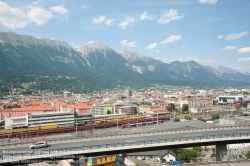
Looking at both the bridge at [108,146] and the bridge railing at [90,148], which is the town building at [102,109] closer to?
the bridge at [108,146]

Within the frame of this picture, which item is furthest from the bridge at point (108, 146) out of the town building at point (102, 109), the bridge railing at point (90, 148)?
the town building at point (102, 109)

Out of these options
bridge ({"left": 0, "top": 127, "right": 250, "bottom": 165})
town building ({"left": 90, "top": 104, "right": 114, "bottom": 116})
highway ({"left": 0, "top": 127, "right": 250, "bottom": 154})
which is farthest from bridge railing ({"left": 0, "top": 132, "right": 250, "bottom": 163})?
town building ({"left": 90, "top": 104, "right": 114, "bottom": 116})

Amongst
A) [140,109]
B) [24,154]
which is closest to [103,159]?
[24,154]

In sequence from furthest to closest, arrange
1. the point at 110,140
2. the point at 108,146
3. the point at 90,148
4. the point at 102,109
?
1. the point at 102,109
2. the point at 110,140
3. the point at 108,146
4. the point at 90,148

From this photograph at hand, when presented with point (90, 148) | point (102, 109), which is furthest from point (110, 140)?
point (102, 109)

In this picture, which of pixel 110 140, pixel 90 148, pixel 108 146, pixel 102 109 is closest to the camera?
pixel 90 148

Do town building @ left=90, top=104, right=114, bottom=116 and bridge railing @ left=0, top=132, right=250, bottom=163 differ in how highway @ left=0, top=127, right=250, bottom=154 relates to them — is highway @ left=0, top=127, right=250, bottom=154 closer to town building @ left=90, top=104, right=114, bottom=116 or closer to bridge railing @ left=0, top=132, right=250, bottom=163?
bridge railing @ left=0, top=132, right=250, bottom=163

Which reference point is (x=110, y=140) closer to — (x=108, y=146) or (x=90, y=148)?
(x=108, y=146)

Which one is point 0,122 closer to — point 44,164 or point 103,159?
point 44,164
